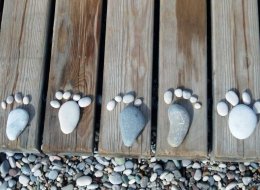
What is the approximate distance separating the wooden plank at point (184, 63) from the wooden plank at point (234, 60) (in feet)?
0.14

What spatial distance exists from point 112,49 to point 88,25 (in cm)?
14

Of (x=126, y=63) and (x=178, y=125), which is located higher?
(x=126, y=63)

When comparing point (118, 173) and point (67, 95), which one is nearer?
point (67, 95)

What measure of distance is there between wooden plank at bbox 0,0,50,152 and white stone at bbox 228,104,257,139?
673 mm

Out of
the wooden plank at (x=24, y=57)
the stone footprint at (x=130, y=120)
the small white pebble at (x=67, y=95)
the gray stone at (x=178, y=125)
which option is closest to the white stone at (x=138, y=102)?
the stone footprint at (x=130, y=120)

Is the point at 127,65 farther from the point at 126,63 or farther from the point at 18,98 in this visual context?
the point at 18,98

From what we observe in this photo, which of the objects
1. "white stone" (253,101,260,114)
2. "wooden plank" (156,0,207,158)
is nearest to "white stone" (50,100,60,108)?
"wooden plank" (156,0,207,158)

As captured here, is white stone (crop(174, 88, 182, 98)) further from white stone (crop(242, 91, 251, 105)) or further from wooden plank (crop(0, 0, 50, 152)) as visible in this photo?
wooden plank (crop(0, 0, 50, 152))

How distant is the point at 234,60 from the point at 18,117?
0.78 meters

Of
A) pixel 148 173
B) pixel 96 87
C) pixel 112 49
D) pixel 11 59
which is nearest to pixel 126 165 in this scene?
pixel 148 173

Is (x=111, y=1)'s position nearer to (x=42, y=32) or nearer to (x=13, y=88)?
(x=42, y=32)

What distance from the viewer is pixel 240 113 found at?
1.60 metres

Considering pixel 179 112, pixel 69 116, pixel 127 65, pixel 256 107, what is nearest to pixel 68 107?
pixel 69 116

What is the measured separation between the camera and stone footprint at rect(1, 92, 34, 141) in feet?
5.40
